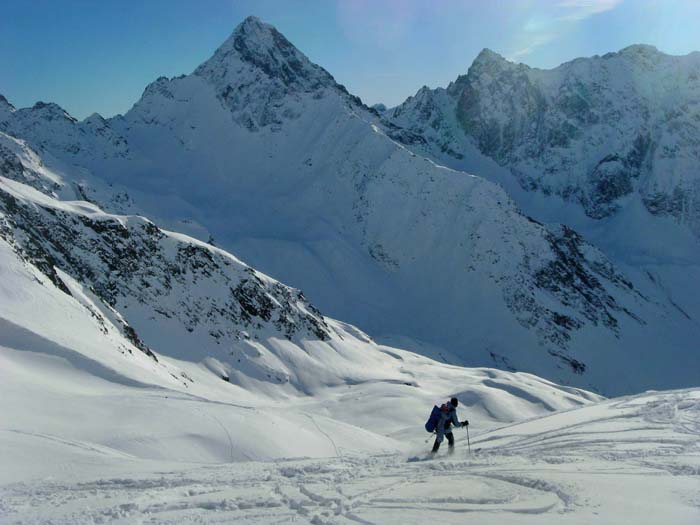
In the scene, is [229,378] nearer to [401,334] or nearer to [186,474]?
[186,474]

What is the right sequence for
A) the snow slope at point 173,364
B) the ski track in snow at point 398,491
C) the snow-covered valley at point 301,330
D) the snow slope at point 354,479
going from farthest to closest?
1. the snow slope at point 173,364
2. the snow-covered valley at point 301,330
3. the snow slope at point 354,479
4. the ski track in snow at point 398,491

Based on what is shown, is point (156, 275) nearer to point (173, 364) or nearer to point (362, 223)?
point (173, 364)

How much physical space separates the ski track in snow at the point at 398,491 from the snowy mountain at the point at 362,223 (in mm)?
82541

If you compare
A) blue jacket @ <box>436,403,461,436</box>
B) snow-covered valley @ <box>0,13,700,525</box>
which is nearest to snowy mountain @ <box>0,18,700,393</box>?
snow-covered valley @ <box>0,13,700,525</box>

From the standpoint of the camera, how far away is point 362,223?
433 feet

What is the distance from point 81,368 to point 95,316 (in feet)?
36.9

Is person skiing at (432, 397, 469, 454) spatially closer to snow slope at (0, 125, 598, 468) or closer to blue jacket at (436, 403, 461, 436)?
blue jacket at (436, 403, 461, 436)

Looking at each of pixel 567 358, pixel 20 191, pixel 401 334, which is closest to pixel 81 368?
pixel 20 191

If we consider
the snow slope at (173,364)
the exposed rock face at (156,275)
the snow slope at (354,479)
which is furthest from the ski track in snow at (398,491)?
the exposed rock face at (156,275)

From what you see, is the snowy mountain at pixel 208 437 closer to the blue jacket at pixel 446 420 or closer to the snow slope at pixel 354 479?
the snow slope at pixel 354 479

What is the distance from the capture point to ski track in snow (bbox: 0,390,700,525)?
31.5 ft

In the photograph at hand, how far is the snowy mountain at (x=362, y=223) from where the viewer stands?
112875 millimetres

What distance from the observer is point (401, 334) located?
342ft

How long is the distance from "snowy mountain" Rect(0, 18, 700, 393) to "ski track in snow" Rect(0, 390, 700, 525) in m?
82.5
